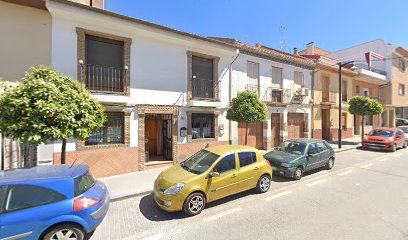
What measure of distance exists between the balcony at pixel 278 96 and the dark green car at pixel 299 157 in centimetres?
491

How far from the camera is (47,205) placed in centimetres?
329

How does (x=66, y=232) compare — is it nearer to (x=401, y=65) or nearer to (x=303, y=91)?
(x=303, y=91)

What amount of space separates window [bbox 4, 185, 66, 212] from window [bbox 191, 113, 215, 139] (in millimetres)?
6841

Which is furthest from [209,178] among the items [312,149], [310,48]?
[310,48]

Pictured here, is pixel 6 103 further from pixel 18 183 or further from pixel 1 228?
pixel 1 228

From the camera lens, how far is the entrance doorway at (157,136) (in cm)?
986

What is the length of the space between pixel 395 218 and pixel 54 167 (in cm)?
755

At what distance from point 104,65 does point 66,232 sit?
634 centimetres

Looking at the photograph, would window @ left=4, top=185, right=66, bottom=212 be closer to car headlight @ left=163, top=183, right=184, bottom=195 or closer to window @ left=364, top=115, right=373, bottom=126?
car headlight @ left=163, top=183, right=184, bottom=195

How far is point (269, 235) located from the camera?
3.82m

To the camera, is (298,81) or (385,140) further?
(298,81)

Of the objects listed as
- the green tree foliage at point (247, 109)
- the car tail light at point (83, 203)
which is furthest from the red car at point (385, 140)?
the car tail light at point (83, 203)

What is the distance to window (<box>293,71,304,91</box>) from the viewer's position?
14312 mm

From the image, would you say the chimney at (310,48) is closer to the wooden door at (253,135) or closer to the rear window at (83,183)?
the wooden door at (253,135)
